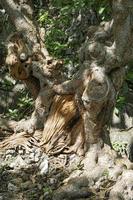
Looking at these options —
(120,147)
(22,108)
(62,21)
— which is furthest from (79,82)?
(62,21)

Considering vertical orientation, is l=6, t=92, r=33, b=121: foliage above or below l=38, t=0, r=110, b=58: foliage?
below

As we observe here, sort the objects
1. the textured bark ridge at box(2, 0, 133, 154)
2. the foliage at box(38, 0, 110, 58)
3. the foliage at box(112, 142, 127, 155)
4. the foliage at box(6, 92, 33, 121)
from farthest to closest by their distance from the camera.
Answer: the foliage at box(6, 92, 33, 121), the foliage at box(112, 142, 127, 155), the foliage at box(38, 0, 110, 58), the textured bark ridge at box(2, 0, 133, 154)

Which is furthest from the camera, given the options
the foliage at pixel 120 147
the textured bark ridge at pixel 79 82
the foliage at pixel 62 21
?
the foliage at pixel 120 147

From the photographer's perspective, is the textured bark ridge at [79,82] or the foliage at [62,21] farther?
the foliage at [62,21]

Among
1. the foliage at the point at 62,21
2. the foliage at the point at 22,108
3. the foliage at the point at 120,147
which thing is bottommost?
the foliage at the point at 120,147

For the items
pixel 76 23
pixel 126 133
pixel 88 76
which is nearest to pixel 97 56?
pixel 88 76

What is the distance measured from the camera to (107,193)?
469cm

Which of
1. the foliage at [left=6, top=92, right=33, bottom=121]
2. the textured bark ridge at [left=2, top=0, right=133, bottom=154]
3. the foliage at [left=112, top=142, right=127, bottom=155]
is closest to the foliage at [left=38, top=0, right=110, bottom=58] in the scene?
the foliage at [left=6, top=92, right=33, bottom=121]

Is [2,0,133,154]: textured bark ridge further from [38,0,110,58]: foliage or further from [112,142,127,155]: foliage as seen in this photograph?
[112,142,127,155]: foliage

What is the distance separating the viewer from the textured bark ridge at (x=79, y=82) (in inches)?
198

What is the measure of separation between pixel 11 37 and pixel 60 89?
3.00 ft

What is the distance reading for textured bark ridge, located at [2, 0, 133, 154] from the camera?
5.02 meters

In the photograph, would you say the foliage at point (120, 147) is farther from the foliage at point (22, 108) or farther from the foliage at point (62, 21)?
the foliage at point (62, 21)

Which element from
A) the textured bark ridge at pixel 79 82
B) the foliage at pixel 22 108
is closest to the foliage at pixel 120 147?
the foliage at pixel 22 108
